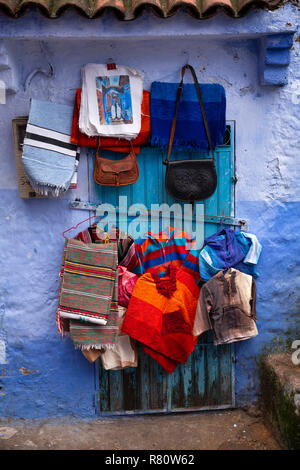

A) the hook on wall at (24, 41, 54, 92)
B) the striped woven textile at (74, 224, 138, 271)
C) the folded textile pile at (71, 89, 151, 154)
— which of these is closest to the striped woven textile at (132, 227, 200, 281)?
the striped woven textile at (74, 224, 138, 271)

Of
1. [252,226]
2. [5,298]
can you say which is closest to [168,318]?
[252,226]

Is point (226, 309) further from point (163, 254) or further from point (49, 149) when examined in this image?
point (49, 149)

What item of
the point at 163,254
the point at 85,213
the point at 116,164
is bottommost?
the point at 163,254

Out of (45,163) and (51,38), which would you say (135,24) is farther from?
(45,163)

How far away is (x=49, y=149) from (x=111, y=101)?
26.2 inches

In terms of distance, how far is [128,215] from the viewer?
397 centimetres

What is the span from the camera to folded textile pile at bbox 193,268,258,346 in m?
3.76

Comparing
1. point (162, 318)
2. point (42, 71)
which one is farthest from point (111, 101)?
point (162, 318)

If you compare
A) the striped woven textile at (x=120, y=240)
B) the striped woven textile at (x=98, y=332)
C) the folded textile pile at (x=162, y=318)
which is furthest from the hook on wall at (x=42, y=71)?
the folded textile pile at (x=162, y=318)

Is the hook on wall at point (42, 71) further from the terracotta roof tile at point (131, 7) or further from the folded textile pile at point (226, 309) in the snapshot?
the folded textile pile at point (226, 309)

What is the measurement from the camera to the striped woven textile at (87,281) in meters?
3.66

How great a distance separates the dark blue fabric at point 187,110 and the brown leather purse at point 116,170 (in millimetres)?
295

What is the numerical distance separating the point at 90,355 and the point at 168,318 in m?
0.74

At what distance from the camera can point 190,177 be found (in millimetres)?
3828
